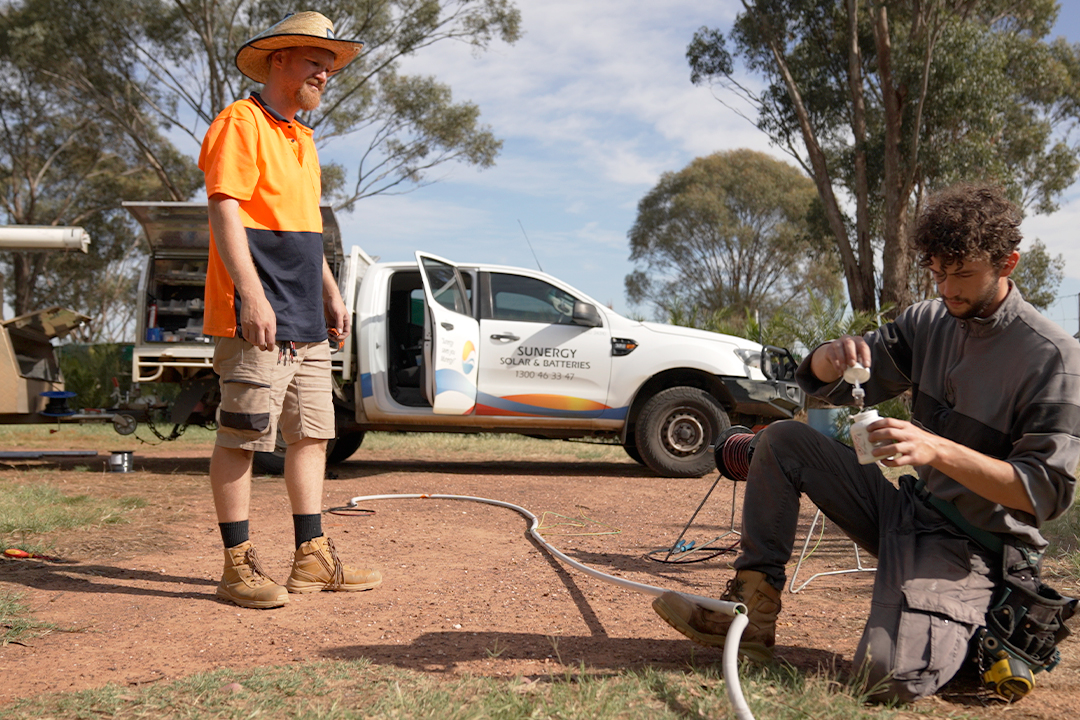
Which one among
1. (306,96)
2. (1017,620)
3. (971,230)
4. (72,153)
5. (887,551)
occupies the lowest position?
(1017,620)

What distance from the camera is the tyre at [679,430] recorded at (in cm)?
759

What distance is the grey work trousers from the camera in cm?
228

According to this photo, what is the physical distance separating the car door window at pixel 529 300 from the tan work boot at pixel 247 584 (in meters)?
4.65

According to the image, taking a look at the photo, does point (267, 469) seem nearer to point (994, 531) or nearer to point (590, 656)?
point (590, 656)

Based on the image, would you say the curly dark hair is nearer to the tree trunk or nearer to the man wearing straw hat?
the man wearing straw hat

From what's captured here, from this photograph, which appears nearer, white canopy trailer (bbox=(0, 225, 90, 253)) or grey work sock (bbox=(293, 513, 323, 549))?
grey work sock (bbox=(293, 513, 323, 549))

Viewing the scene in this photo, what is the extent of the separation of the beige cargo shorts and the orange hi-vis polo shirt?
8 centimetres

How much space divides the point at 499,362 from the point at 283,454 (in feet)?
6.53

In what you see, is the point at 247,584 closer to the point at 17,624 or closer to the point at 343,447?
the point at 17,624

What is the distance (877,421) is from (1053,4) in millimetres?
23788

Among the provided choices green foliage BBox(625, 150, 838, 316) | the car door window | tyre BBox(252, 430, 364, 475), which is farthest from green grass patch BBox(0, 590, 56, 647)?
green foliage BBox(625, 150, 838, 316)

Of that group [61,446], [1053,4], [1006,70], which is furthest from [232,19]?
[1053,4]

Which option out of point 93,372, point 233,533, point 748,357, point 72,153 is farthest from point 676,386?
point 72,153

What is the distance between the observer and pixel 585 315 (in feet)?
25.0
